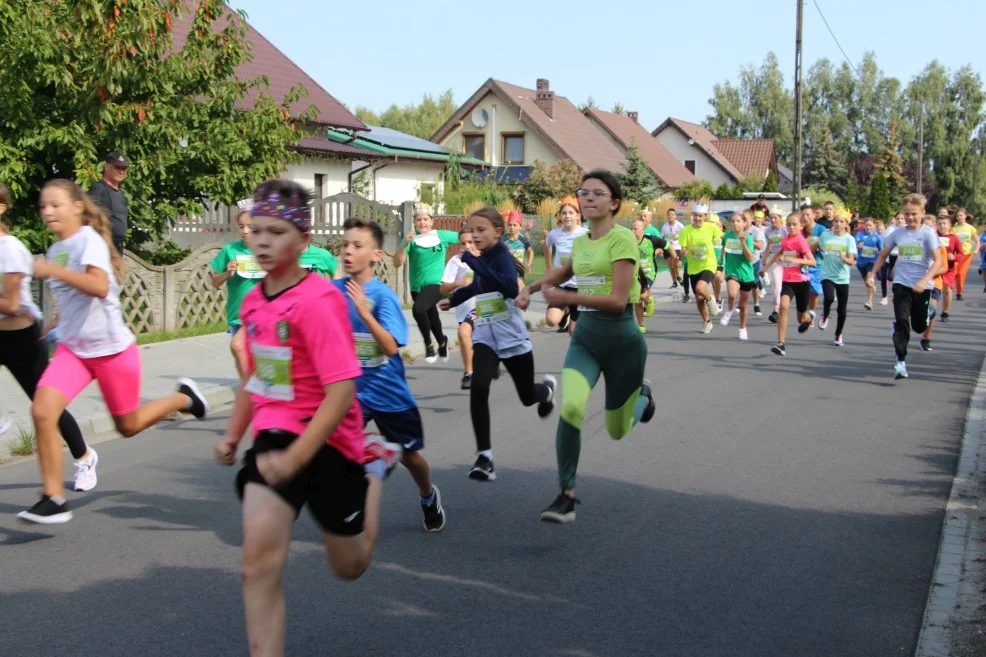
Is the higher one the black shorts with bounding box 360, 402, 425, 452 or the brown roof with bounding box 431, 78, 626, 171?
the brown roof with bounding box 431, 78, 626, 171

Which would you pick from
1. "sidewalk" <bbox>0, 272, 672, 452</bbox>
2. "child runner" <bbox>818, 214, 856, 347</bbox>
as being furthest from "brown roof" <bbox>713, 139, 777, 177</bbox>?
"sidewalk" <bbox>0, 272, 672, 452</bbox>

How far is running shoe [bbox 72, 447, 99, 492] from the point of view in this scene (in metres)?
6.71

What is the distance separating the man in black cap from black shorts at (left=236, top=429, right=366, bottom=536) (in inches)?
311

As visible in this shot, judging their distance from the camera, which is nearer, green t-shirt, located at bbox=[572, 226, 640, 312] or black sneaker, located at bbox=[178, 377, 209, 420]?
black sneaker, located at bbox=[178, 377, 209, 420]

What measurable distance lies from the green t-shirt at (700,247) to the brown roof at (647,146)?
4525 cm

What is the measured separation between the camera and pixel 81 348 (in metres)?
5.99

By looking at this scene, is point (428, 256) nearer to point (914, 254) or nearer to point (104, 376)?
point (914, 254)

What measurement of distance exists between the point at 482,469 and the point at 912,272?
667 cm

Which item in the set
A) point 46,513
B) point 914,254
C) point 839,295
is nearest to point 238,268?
point 46,513

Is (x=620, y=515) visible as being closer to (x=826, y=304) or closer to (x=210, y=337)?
(x=210, y=337)

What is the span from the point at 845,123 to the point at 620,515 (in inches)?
3999

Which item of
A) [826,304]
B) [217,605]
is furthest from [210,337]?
[217,605]

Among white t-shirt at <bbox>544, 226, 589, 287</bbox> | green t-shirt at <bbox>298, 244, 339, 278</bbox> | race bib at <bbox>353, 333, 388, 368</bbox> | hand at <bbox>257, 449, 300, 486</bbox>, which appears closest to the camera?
hand at <bbox>257, 449, 300, 486</bbox>

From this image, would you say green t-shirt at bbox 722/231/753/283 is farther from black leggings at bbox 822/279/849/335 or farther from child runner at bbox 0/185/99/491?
child runner at bbox 0/185/99/491
